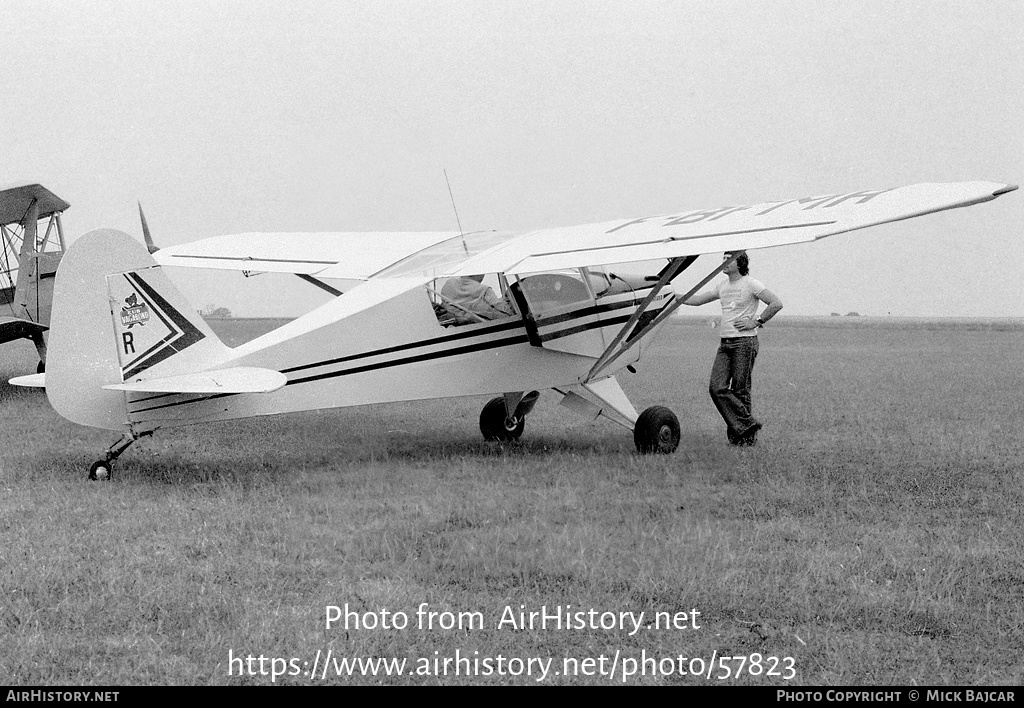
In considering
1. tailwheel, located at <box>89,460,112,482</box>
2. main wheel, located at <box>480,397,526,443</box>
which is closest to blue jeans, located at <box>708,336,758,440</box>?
main wheel, located at <box>480,397,526,443</box>

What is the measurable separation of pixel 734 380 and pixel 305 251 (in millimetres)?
4818

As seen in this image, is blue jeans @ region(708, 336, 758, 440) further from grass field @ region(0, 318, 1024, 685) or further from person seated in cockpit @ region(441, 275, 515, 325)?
person seated in cockpit @ region(441, 275, 515, 325)

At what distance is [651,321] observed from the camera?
878 centimetres

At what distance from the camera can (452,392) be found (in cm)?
795

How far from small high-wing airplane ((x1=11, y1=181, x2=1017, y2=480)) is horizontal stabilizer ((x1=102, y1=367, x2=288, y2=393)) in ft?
0.06

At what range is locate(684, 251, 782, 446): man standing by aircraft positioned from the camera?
8586 millimetres

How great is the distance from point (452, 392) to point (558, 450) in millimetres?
1403

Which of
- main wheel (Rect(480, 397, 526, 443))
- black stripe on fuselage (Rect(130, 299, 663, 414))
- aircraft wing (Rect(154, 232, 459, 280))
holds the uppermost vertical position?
aircraft wing (Rect(154, 232, 459, 280))

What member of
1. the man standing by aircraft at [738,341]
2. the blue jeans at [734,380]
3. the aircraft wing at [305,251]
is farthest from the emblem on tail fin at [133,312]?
the blue jeans at [734,380]

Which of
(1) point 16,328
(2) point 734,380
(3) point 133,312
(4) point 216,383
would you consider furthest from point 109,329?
(1) point 16,328

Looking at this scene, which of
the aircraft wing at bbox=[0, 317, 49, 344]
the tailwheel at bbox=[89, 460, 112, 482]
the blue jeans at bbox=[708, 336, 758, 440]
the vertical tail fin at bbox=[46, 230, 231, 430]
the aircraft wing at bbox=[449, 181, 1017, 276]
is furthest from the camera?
the aircraft wing at bbox=[0, 317, 49, 344]

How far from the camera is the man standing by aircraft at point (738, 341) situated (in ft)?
28.2

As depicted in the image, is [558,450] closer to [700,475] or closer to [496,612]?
[700,475]
